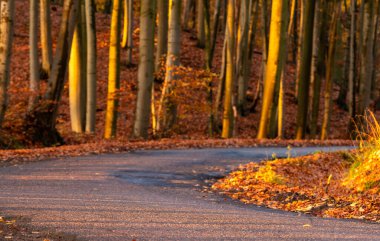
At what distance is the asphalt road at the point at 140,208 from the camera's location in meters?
7.73

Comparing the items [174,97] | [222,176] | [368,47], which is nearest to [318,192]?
[222,176]

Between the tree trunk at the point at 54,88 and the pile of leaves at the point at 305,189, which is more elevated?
the tree trunk at the point at 54,88

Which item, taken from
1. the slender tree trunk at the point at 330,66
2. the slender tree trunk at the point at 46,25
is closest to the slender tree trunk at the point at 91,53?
the slender tree trunk at the point at 46,25

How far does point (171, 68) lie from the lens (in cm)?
2383

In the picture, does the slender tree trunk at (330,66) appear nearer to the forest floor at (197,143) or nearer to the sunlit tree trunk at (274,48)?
the forest floor at (197,143)

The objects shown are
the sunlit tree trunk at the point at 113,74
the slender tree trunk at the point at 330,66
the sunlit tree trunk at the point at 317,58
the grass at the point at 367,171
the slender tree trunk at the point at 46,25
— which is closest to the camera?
the grass at the point at 367,171

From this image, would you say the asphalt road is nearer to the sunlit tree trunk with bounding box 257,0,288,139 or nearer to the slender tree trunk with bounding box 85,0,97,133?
the sunlit tree trunk with bounding box 257,0,288,139

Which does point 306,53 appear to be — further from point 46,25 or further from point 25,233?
point 25,233

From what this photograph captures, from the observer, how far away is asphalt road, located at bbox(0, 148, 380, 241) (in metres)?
7.73

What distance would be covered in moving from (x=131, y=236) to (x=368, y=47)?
24380 millimetres

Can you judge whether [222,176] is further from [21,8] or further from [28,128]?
[21,8]

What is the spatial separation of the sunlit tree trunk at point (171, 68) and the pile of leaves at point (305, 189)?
8131 millimetres

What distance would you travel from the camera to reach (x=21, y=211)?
867cm

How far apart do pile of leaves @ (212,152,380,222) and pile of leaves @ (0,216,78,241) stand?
391 centimetres
